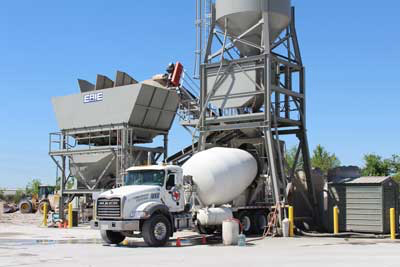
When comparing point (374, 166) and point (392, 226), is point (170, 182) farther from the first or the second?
point (374, 166)

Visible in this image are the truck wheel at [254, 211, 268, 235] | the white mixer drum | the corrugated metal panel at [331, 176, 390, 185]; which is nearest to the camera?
the white mixer drum

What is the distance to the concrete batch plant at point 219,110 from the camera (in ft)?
85.0

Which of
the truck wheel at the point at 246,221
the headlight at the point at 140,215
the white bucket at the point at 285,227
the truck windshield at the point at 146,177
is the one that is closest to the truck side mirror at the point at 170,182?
the truck windshield at the point at 146,177

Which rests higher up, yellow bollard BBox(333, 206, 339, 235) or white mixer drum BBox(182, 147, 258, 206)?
white mixer drum BBox(182, 147, 258, 206)

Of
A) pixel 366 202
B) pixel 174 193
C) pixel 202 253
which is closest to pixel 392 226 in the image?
pixel 366 202

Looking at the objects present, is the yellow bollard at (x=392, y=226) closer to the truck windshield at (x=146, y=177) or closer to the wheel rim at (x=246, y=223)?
the wheel rim at (x=246, y=223)

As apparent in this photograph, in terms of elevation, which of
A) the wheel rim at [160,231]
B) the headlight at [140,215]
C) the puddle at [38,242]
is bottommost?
the puddle at [38,242]

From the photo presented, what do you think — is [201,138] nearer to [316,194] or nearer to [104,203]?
[316,194]

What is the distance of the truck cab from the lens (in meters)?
19.1

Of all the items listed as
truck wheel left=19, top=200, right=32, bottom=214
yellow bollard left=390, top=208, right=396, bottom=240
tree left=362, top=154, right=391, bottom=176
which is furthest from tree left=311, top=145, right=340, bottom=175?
yellow bollard left=390, top=208, right=396, bottom=240

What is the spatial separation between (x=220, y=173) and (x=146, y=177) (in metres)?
3.58

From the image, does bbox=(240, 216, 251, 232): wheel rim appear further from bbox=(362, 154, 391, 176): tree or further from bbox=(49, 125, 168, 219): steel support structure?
bbox=(362, 154, 391, 176): tree

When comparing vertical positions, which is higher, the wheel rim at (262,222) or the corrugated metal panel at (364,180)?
the corrugated metal panel at (364,180)

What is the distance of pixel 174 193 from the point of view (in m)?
20.6
